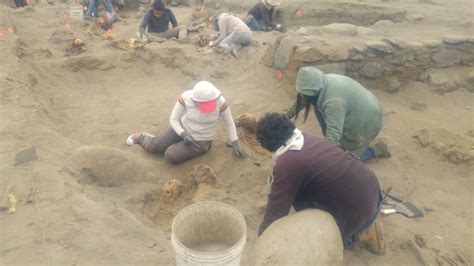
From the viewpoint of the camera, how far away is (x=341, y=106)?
3.34 m

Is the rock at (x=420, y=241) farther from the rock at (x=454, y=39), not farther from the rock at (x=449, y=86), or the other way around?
the rock at (x=454, y=39)

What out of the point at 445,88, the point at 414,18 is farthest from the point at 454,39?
the point at 414,18

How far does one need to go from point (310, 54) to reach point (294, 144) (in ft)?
10.7

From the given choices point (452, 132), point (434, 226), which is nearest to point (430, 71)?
point (452, 132)

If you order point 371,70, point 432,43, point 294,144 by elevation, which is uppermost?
point 294,144

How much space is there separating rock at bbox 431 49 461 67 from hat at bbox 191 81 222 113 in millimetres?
3890

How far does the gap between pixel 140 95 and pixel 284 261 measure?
4.45 meters

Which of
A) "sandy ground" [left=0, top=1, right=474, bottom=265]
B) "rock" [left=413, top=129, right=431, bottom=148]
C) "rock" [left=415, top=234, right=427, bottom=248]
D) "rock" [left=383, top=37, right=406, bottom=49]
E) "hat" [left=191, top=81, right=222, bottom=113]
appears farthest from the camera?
"rock" [left=383, top=37, right=406, bottom=49]

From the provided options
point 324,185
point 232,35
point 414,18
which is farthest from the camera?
point 414,18

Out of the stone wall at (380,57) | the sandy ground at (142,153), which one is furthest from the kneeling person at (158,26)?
the stone wall at (380,57)

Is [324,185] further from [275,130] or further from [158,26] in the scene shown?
[158,26]

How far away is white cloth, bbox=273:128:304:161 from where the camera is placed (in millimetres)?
2396

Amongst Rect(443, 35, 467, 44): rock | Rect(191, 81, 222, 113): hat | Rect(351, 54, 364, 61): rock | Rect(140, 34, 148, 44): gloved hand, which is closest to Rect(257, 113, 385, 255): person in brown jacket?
Rect(191, 81, 222, 113): hat

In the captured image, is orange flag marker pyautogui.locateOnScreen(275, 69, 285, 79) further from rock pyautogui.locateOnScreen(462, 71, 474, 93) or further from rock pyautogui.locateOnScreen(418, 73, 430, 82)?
rock pyautogui.locateOnScreen(462, 71, 474, 93)
